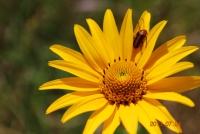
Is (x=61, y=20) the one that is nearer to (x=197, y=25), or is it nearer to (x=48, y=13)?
(x=48, y=13)

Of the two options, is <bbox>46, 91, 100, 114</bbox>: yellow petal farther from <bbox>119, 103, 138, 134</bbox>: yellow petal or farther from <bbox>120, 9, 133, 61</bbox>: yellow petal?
<bbox>120, 9, 133, 61</bbox>: yellow petal

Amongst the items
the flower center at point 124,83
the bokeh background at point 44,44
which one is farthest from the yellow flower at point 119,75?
the bokeh background at point 44,44

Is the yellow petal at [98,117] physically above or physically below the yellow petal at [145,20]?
below

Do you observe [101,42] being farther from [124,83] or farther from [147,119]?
[147,119]

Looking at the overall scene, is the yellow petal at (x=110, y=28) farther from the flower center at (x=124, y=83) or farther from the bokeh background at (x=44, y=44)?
the bokeh background at (x=44, y=44)

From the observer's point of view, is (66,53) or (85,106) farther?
→ (66,53)

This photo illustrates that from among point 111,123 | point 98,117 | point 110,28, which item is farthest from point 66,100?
point 110,28

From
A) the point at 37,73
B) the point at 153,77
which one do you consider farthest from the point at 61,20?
the point at 153,77
